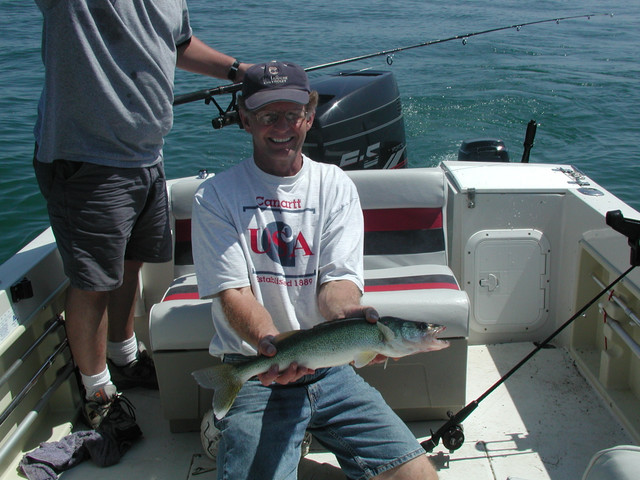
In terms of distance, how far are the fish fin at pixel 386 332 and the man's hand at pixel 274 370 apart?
252 mm

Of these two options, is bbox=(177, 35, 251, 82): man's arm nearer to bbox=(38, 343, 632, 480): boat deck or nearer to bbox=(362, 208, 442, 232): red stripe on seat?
bbox=(362, 208, 442, 232): red stripe on seat

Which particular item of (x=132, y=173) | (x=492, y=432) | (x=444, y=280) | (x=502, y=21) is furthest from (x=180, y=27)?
(x=502, y=21)

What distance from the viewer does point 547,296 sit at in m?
3.41

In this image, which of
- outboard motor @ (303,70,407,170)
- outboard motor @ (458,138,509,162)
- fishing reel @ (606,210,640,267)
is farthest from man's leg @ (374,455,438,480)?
outboard motor @ (458,138,509,162)

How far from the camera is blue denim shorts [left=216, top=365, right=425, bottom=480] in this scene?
78.6 inches

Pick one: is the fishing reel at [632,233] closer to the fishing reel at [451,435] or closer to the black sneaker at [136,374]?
the fishing reel at [451,435]

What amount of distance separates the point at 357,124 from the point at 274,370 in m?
2.49

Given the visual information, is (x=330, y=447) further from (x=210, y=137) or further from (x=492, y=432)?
(x=210, y=137)

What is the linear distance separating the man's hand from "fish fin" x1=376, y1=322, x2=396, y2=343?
0.25 metres

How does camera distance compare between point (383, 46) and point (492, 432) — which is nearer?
point (492, 432)

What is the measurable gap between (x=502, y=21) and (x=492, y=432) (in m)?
15.5

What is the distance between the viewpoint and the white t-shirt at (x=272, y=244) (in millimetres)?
2193

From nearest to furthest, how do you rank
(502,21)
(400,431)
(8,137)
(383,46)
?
(400,431) → (8,137) → (383,46) → (502,21)

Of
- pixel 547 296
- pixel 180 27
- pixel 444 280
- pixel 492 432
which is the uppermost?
pixel 180 27
